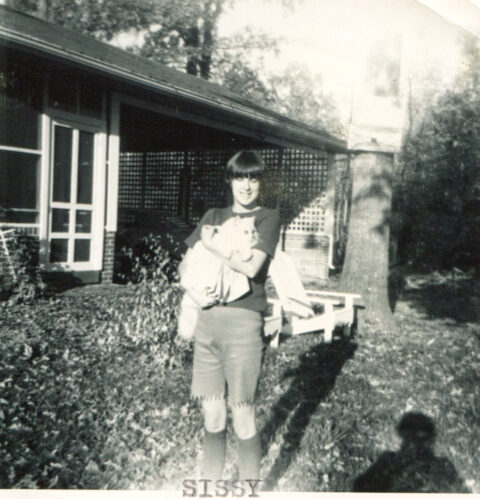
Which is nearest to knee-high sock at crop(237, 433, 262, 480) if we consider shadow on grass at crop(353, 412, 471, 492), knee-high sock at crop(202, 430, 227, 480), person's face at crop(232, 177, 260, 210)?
knee-high sock at crop(202, 430, 227, 480)

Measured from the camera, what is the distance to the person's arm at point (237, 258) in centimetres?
223

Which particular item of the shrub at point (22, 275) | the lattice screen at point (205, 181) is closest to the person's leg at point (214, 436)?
the shrub at point (22, 275)

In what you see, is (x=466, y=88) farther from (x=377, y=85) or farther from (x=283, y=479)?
(x=283, y=479)

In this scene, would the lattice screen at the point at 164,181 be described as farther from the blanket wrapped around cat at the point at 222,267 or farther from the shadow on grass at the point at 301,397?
the blanket wrapped around cat at the point at 222,267

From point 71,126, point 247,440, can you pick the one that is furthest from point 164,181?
point 247,440

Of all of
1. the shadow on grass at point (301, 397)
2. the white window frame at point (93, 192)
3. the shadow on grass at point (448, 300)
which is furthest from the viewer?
the shadow on grass at point (448, 300)

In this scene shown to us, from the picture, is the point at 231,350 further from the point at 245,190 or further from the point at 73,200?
the point at 73,200

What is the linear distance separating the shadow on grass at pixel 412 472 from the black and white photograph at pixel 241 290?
1 cm

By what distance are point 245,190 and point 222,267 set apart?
0.34 meters

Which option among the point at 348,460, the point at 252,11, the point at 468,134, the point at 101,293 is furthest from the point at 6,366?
the point at 468,134

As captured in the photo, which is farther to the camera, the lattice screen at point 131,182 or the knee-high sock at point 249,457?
the lattice screen at point 131,182

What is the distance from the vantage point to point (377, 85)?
20.0 ft

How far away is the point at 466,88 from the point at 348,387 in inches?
431

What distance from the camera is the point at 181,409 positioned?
139 inches
